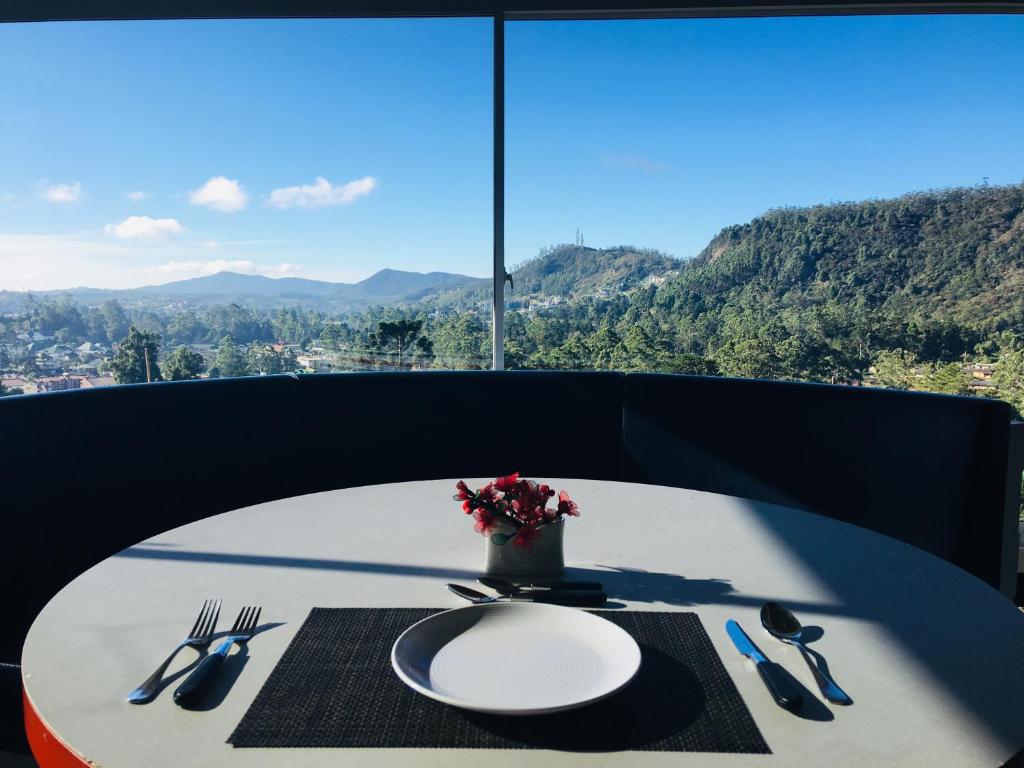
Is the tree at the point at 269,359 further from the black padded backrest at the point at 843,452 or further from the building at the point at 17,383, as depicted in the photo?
the black padded backrest at the point at 843,452

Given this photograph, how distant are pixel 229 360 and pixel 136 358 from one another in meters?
0.40

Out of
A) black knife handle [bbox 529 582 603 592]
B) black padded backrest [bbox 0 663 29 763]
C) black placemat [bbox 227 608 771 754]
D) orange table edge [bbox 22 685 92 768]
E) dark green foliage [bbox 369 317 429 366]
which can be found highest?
dark green foliage [bbox 369 317 429 366]

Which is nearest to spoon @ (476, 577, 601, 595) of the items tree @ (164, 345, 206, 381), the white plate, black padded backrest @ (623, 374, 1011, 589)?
the white plate

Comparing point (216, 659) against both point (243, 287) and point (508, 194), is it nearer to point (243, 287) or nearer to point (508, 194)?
point (508, 194)

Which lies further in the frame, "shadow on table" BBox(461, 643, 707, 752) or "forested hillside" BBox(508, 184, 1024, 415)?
"forested hillside" BBox(508, 184, 1024, 415)

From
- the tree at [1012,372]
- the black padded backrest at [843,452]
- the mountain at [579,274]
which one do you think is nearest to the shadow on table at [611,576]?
the black padded backrest at [843,452]

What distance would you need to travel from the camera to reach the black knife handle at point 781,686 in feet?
2.79

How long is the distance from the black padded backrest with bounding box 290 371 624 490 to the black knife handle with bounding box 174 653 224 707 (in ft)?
5.84

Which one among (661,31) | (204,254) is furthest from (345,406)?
(661,31)

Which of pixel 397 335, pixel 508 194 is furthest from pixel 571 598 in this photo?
pixel 397 335

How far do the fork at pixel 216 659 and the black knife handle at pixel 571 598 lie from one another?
1.31 feet

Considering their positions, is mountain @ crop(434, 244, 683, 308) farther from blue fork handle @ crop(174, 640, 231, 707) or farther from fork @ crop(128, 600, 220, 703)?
blue fork handle @ crop(174, 640, 231, 707)

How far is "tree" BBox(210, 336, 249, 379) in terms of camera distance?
357 centimetres

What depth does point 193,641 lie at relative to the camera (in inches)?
39.5
